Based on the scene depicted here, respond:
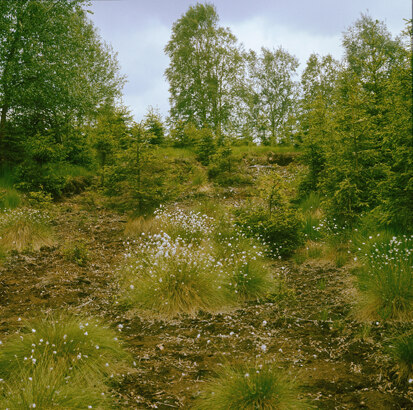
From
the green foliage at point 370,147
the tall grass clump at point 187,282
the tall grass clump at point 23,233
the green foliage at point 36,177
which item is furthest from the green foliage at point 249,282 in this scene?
Answer: the green foliage at point 36,177

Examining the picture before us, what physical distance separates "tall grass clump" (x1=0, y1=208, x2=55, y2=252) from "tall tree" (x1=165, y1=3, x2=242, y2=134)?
70.6 ft

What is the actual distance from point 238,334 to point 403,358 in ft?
6.87

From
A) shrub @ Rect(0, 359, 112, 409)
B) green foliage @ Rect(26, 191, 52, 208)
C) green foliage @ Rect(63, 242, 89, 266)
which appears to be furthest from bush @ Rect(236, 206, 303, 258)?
green foliage @ Rect(26, 191, 52, 208)

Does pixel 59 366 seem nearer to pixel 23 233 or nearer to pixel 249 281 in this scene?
pixel 249 281

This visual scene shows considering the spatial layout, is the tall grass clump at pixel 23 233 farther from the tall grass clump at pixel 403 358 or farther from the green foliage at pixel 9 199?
the tall grass clump at pixel 403 358

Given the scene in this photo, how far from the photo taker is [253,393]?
10.7 ft

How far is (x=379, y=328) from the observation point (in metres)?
4.81

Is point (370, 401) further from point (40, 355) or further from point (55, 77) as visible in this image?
point (55, 77)

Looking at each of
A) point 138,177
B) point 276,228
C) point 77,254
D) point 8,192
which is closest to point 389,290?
point 276,228

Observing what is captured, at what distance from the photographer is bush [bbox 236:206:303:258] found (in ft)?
28.6

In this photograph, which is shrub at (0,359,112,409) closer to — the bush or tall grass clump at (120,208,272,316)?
tall grass clump at (120,208,272,316)

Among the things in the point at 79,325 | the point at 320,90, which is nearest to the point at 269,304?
the point at 79,325

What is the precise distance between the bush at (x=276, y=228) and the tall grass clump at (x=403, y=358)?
4577mm

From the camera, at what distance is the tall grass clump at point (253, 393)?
3.29m
